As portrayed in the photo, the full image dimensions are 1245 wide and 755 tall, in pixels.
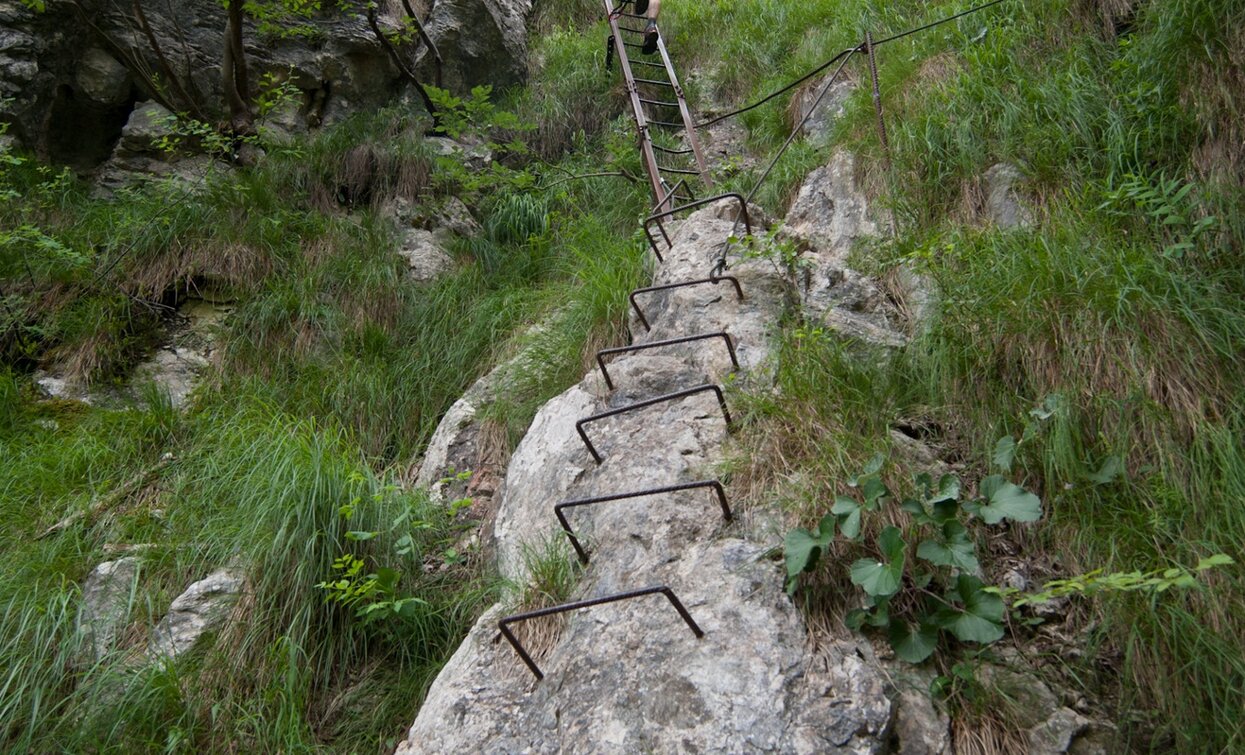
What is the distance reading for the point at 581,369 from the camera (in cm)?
419

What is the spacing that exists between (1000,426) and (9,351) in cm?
534

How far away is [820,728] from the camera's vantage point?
1928 millimetres

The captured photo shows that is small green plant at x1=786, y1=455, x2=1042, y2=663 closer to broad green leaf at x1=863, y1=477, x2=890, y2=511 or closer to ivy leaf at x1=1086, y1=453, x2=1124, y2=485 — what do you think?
broad green leaf at x1=863, y1=477, x2=890, y2=511

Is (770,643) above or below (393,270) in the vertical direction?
below

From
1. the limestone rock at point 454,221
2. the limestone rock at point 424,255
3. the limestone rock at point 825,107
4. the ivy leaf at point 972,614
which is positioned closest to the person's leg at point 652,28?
the limestone rock at point 825,107

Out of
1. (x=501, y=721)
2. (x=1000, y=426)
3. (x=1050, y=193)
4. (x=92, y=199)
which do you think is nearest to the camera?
(x=501, y=721)

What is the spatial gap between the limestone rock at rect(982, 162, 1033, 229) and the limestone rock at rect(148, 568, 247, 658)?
352 centimetres

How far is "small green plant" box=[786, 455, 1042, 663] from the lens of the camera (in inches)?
81.5

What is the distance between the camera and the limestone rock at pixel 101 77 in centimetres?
624

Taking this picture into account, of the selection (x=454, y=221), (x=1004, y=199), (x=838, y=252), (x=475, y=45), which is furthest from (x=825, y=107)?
(x=475, y=45)

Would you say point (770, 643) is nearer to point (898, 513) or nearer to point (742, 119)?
point (898, 513)

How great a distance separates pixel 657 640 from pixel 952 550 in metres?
0.82

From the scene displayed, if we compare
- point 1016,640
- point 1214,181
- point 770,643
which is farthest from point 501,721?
point 1214,181

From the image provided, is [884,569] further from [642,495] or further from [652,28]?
[652,28]
